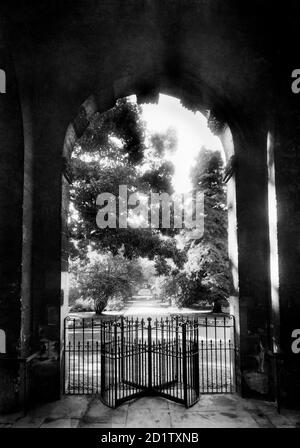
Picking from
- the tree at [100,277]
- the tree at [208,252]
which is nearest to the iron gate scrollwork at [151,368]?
the tree at [208,252]

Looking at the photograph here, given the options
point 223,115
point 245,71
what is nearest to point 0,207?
point 223,115

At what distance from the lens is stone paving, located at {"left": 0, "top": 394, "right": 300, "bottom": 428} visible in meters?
5.25

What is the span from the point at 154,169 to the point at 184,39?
351 inches

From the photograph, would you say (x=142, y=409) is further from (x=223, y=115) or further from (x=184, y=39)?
(x=184, y=39)

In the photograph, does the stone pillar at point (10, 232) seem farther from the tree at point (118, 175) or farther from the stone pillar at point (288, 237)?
the tree at point (118, 175)

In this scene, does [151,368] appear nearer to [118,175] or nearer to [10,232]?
[10,232]

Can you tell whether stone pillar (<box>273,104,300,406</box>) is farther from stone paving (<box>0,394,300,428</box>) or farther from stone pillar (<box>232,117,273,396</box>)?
stone paving (<box>0,394,300,428</box>)

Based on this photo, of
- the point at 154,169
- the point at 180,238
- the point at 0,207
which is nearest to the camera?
the point at 0,207

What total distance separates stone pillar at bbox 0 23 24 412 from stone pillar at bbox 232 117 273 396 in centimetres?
417

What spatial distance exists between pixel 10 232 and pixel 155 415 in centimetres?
401

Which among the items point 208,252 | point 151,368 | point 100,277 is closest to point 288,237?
point 151,368

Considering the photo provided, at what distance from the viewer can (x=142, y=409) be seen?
586 cm

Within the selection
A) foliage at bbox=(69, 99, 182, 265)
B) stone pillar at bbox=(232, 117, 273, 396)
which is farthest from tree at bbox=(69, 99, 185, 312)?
stone pillar at bbox=(232, 117, 273, 396)
